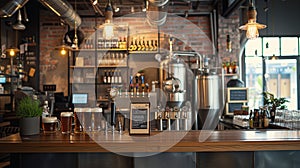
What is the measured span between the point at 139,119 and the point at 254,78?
6.45 meters

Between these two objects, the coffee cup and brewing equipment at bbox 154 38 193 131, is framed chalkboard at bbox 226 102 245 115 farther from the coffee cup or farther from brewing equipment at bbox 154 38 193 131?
the coffee cup

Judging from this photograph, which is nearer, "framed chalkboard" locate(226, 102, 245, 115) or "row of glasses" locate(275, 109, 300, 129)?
"row of glasses" locate(275, 109, 300, 129)

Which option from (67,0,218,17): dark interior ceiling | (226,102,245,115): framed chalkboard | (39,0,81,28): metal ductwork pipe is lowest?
(226,102,245,115): framed chalkboard

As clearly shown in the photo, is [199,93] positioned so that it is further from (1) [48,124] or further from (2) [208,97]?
(1) [48,124]

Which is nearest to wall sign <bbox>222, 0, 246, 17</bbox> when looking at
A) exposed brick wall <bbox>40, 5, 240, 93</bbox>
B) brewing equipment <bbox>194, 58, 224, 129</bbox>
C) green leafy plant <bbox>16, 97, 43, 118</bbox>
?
exposed brick wall <bbox>40, 5, 240, 93</bbox>

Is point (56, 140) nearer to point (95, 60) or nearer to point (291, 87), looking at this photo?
point (95, 60)

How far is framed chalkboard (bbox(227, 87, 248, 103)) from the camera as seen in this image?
6.19m

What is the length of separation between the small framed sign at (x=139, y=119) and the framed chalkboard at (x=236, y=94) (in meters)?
4.11

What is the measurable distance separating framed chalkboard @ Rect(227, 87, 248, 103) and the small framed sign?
4.11 metres

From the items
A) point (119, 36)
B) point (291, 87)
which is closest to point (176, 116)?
point (119, 36)

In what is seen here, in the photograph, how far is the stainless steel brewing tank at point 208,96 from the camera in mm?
6055

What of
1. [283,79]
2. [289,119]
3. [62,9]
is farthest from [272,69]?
[62,9]

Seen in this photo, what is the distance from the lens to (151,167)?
2250 mm

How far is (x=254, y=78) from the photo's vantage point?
323 inches
